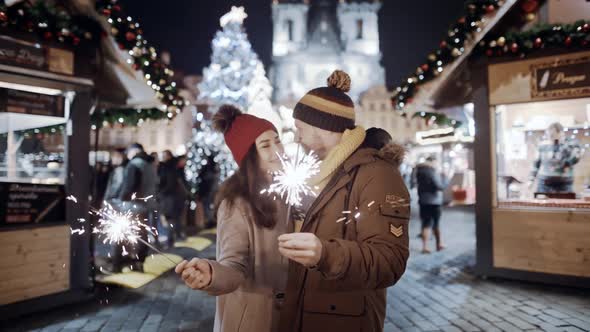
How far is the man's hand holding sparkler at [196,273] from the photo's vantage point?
1.87 m

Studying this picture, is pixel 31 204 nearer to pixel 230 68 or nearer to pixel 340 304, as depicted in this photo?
pixel 340 304

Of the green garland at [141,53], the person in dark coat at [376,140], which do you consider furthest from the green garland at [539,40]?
the green garland at [141,53]

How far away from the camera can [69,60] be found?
6082mm

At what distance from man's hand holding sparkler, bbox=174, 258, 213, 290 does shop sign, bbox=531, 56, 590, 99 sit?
266 inches

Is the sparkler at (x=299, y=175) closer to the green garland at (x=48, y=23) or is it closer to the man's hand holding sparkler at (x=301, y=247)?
the man's hand holding sparkler at (x=301, y=247)

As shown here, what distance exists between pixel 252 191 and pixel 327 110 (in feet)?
2.27

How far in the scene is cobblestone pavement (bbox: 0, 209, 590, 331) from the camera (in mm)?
5082

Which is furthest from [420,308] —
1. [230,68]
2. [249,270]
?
[230,68]

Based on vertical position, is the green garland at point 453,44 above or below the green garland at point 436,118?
above

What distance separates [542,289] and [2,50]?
28.1ft

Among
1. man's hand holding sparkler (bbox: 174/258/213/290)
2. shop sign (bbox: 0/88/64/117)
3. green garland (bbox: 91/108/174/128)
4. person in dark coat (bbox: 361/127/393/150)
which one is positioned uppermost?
green garland (bbox: 91/108/174/128)

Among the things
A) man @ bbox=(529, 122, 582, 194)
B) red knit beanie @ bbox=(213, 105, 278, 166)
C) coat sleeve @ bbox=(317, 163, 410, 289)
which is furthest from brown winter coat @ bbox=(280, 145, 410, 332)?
man @ bbox=(529, 122, 582, 194)

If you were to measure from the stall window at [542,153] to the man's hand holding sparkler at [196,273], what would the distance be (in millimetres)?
6634

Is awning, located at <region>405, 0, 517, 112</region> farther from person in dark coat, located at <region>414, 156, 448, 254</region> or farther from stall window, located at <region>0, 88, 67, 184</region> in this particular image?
A: stall window, located at <region>0, 88, 67, 184</region>
